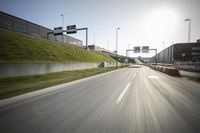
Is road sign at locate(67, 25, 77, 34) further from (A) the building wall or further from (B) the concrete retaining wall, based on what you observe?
(B) the concrete retaining wall

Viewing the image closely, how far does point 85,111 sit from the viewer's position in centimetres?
475

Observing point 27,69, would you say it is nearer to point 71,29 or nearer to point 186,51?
point 71,29

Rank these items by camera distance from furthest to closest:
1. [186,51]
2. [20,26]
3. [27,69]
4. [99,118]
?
1. [186,51]
2. [20,26]
3. [27,69]
4. [99,118]

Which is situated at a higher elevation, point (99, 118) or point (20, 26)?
point (20, 26)

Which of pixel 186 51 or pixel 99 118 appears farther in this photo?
pixel 186 51

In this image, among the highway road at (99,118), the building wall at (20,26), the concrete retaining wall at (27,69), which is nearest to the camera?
the highway road at (99,118)

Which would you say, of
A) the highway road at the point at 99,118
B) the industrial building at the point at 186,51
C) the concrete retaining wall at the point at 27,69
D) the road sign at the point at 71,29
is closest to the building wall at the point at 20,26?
the road sign at the point at 71,29

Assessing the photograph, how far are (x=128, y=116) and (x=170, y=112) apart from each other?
5.32ft

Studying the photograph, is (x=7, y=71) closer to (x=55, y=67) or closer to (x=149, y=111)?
(x=55, y=67)

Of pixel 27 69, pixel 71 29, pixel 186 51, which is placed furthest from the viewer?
pixel 186 51

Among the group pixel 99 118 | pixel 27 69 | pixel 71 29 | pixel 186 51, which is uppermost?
pixel 71 29

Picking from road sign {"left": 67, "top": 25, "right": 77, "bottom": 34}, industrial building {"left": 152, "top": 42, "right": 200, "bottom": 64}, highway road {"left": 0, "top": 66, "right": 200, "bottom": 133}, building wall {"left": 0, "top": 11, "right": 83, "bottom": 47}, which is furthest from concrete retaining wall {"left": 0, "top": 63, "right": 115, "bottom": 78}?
industrial building {"left": 152, "top": 42, "right": 200, "bottom": 64}

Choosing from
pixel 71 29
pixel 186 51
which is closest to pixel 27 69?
pixel 71 29

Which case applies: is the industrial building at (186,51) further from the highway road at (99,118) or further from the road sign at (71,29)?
the highway road at (99,118)
